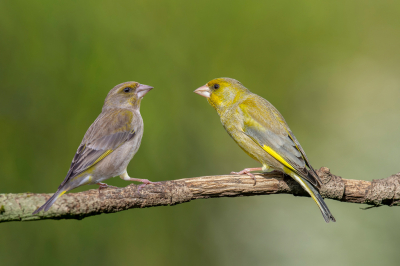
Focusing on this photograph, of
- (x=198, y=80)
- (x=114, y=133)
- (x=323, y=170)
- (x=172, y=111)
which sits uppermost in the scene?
(x=198, y=80)

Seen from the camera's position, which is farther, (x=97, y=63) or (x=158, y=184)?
(x=97, y=63)

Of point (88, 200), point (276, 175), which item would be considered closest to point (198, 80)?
point (276, 175)

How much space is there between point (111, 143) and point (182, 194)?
76 cm

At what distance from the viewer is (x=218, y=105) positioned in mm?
4195

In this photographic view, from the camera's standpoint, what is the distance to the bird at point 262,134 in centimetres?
338

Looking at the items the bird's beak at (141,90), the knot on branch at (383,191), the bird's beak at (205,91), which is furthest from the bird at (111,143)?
the knot on branch at (383,191)

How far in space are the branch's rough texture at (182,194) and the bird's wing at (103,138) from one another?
0.79 feet

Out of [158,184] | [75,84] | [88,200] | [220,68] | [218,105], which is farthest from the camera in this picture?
[220,68]

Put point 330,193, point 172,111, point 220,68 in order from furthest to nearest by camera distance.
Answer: point 220,68, point 172,111, point 330,193

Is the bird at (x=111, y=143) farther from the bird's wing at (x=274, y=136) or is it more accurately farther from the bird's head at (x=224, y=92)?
the bird's wing at (x=274, y=136)

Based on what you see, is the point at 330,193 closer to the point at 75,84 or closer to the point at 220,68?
the point at 220,68

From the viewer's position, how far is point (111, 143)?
119 inches

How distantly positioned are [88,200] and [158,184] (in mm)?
613

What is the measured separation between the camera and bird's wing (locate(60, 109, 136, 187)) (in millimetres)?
2750
